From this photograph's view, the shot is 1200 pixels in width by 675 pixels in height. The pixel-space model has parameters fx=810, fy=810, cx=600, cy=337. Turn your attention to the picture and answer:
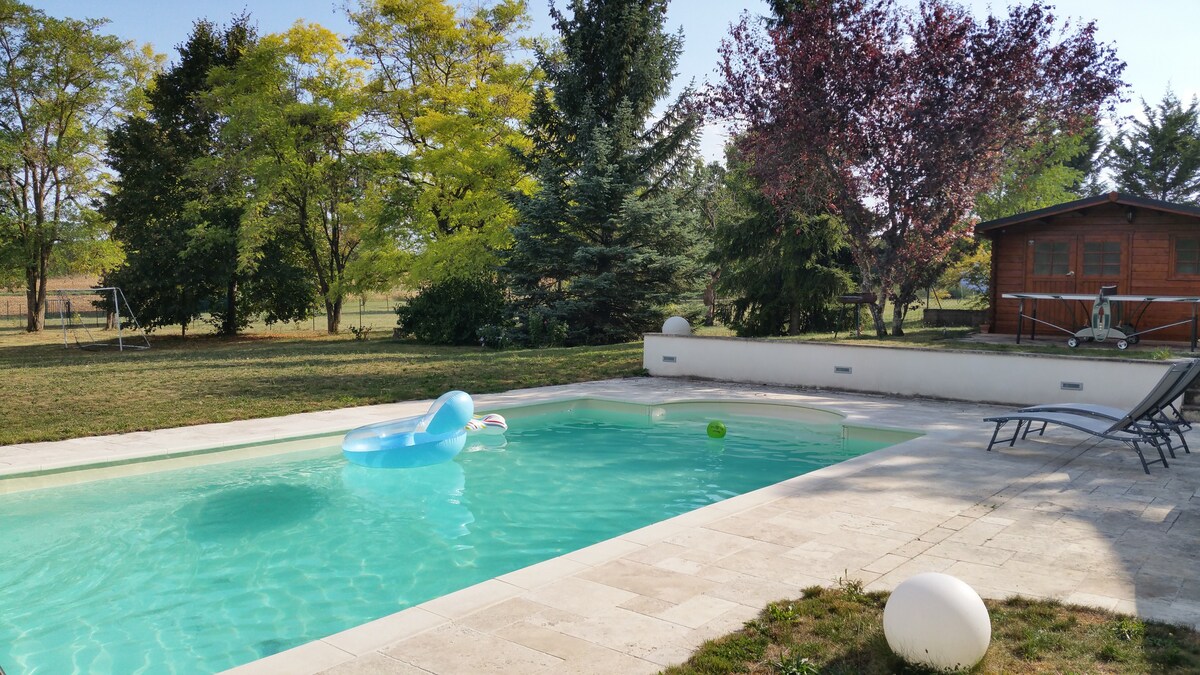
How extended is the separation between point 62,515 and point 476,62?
85.9ft

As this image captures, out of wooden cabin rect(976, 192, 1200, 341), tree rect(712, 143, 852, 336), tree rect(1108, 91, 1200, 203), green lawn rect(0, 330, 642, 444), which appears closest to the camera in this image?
green lawn rect(0, 330, 642, 444)

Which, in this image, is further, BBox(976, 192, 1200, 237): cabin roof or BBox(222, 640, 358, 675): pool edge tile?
BBox(976, 192, 1200, 237): cabin roof

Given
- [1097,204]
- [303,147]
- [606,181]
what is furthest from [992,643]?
[303,147]

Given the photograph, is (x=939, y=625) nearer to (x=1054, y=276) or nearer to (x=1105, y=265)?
(x=1105, y=265)

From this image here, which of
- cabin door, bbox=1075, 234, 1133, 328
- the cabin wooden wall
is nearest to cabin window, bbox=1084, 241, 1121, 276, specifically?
cabin door, bbox=1075, 234, 1133, 328

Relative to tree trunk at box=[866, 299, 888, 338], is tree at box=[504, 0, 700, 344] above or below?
above

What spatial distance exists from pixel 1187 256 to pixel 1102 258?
1494mm

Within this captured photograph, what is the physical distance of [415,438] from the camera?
8984 millimetres

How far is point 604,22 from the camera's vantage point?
74.8 feet

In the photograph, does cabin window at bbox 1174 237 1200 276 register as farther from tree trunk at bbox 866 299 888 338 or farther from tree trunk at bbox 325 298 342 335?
tree trunk at bbox 325 298 342 335

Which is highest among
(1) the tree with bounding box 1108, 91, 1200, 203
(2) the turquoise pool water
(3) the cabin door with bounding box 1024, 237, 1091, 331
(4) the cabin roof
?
(1) the tree with bounding box 1108, 91, 1200, 203

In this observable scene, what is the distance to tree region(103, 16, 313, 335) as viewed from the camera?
1139 inches

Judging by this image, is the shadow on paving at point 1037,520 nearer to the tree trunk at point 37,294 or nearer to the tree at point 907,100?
the tree at point 907,100

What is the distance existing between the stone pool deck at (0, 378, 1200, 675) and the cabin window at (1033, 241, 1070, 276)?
11228 mm
